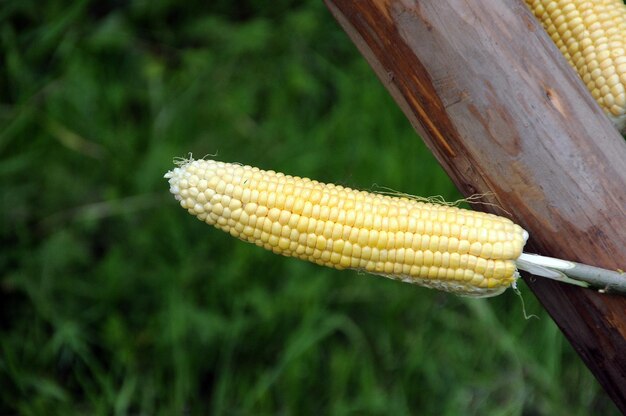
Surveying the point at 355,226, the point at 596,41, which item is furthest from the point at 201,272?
the point at 596,41

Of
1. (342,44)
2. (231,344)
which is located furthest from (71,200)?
(342,44)

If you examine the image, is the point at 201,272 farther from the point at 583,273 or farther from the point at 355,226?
the point at 583,273

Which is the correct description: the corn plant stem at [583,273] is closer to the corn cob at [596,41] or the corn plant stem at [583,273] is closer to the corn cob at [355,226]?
the corn cob at [355,226]

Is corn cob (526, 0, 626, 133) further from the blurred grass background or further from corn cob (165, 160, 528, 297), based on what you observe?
the blurred grass background

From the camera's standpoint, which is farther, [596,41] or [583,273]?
[596,41]

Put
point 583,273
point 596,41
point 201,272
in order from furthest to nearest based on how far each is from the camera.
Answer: point 201,272, point 596,41, point 583,273

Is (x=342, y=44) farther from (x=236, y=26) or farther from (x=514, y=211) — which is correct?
(x=514, y=211)
